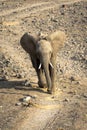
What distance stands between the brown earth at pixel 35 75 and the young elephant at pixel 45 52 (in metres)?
0.59

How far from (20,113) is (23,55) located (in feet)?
26.1

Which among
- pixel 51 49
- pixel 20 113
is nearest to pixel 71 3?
pixel 51 49

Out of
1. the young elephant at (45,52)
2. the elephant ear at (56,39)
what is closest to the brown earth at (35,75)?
the young elephant at (45,52)

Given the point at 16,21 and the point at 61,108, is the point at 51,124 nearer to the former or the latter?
the point at 61,108

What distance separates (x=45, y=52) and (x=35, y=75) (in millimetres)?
3561

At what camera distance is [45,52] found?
→ 51.5 feet

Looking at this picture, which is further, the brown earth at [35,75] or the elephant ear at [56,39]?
the elephant ear at [56,39]

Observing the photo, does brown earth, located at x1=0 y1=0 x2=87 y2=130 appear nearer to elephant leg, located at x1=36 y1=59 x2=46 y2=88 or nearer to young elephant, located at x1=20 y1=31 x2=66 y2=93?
elephant leg, located at x1=36 y1=59 x2=46 y2=88

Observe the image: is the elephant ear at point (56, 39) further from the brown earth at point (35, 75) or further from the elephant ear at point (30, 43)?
the brown earth at point (35, 75)

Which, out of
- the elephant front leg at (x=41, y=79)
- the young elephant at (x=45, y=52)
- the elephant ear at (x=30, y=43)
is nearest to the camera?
the young elephant at (x=45, y=52)

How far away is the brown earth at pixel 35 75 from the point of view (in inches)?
560

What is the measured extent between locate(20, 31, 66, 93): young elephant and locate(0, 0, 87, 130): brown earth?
591mm

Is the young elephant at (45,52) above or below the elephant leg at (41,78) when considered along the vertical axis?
above

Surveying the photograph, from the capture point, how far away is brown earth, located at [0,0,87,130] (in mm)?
14222
